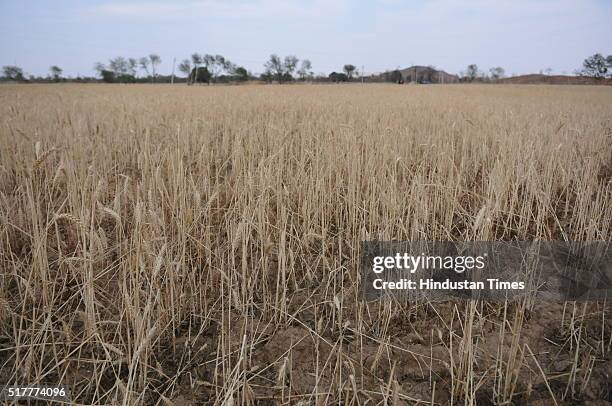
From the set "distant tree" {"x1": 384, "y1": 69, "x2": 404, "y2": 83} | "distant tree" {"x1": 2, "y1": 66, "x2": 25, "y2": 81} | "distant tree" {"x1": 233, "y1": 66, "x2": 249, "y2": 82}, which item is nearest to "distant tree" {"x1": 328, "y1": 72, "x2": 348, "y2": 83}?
"distant tree" {"x1": 384, "y1": 69, "x2": 404, "y2": 83}

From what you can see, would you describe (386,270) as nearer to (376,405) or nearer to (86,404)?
(376,405)

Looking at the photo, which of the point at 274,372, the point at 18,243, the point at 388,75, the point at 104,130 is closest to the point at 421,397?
the point at 274,372

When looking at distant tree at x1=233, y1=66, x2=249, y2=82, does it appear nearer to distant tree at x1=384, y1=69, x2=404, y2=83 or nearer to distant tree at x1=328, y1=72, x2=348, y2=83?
distant tree at x1=328, y1=72, x2=348, y2=83

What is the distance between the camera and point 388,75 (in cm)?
4700

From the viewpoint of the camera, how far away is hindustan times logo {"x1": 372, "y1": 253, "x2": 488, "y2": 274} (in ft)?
5.43

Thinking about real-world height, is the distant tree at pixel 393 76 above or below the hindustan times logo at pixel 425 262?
above

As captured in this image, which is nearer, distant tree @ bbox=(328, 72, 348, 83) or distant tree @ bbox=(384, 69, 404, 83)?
distant tree @ bbox=(328, 72, 348, 83)

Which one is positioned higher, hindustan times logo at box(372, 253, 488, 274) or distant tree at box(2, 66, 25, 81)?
distant tree at box(2, 66, 25, 81)

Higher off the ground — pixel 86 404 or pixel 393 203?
pixel 393 203

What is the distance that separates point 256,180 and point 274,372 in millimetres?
1286

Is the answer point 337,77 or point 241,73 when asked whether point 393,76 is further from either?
point 241,73

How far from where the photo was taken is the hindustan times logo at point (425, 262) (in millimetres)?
1656

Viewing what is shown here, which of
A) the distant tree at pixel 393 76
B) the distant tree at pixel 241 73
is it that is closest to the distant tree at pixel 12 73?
the distant tree at pixel 241 73

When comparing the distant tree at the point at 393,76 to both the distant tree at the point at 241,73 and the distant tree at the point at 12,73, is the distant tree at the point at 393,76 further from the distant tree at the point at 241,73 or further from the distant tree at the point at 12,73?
the distant tree at the point at 12,73
